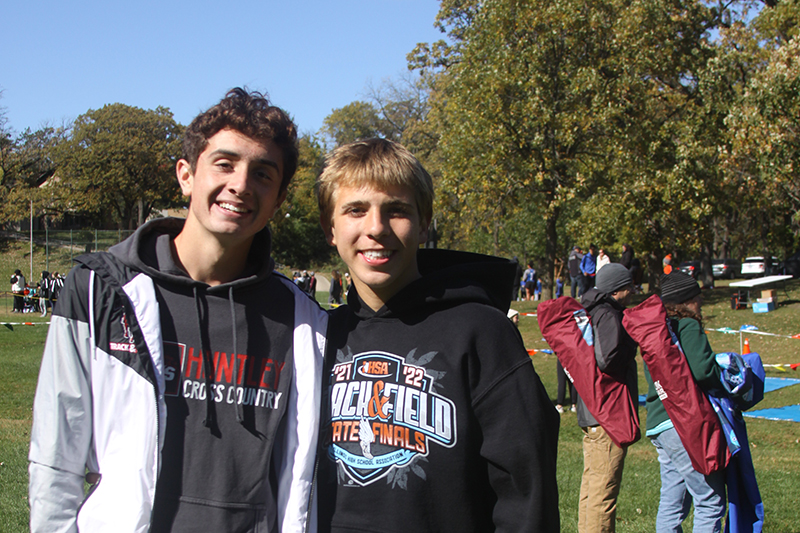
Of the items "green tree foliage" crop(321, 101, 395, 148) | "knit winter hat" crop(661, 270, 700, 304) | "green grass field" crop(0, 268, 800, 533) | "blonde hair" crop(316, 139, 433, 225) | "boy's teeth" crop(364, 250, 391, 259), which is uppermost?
"green tree foliage" crop(321, 101, 395, 148)

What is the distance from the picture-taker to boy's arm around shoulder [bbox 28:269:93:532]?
1.81 meters

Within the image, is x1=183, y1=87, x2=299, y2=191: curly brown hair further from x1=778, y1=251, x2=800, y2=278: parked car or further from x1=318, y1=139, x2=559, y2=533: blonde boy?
x1=778, y1=251, x2=800, y2=278: parked car

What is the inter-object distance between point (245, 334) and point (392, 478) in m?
0.66

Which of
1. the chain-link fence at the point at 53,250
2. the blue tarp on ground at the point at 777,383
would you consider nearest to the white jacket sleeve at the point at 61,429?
the blue tarp on ground at the point at 777,383

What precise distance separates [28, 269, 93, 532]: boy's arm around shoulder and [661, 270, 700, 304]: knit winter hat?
157 inches

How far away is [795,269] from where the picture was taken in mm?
40812

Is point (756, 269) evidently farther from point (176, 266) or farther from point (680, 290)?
point (176, 266)

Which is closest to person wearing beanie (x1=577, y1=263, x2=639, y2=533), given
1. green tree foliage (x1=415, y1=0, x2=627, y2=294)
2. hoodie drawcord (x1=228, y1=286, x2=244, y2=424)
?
hoodie drawcord (x1=228, y1=286, x2=244, y2=424)

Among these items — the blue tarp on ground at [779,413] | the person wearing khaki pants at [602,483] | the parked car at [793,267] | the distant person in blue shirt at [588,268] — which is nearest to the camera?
the person wearing khaki pants at [602,483]

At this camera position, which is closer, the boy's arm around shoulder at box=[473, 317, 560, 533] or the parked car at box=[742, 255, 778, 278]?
the boy's arm around shoulder at box=[473, 317, 560, 533]

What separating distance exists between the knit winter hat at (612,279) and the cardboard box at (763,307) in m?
18.1

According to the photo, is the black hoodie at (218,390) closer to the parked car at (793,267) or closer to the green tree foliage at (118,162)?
the parked car at (793,267)

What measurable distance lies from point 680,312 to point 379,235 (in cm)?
328

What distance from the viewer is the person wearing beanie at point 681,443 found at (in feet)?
13.9
